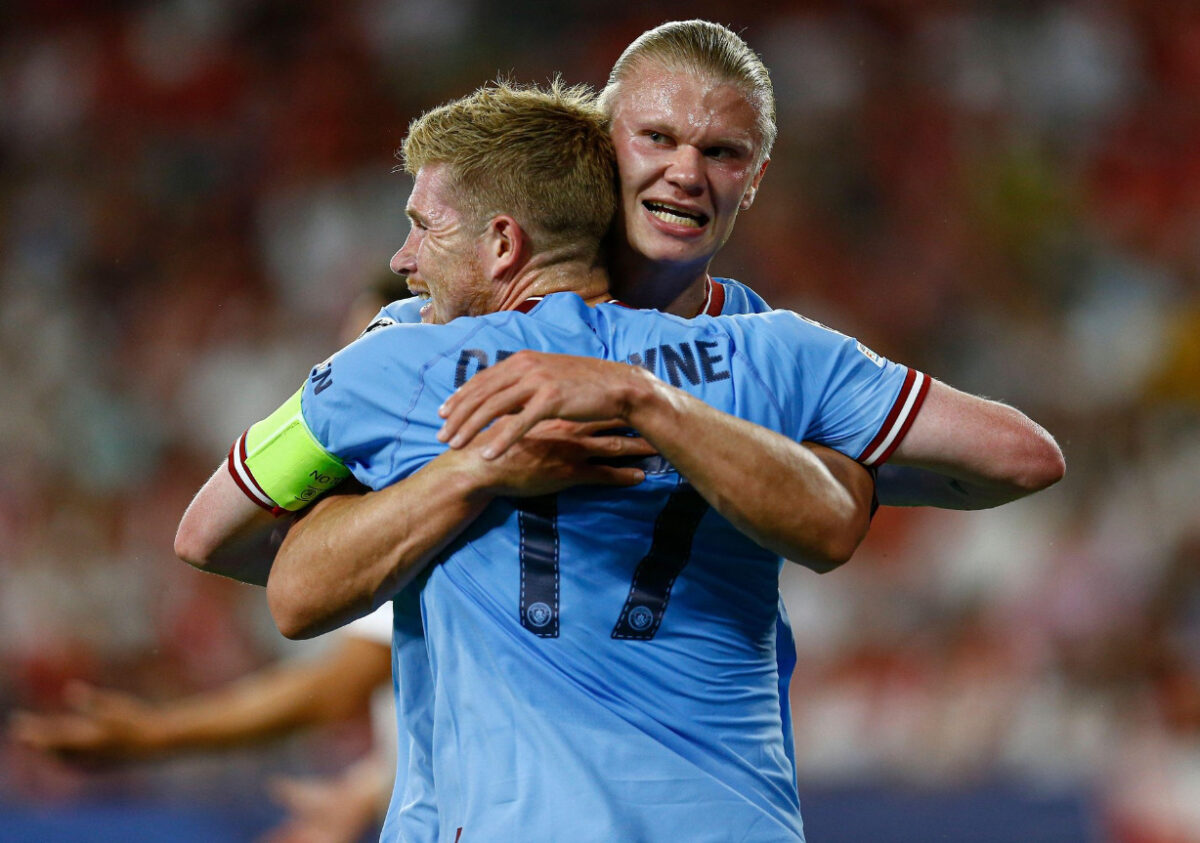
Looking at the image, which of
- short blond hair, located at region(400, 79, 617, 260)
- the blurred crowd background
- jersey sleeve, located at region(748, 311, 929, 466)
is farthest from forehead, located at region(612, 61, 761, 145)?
the blurred crowd background

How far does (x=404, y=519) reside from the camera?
77.4 inches

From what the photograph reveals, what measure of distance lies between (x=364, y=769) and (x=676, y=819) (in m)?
3.36

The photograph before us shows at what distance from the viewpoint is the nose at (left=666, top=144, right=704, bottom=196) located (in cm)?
260

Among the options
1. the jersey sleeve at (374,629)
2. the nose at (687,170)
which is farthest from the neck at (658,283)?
the jersey sleeve at (374,629)

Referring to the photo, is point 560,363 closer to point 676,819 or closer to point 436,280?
point 436,280

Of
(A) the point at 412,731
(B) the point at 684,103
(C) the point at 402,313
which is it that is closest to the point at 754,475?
(A) the point at 412,731

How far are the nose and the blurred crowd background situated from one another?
3.62 metres

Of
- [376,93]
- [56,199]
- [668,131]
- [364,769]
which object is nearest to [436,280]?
[668,131]

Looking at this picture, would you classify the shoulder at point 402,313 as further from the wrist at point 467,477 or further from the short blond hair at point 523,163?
the wrist at point 467,477

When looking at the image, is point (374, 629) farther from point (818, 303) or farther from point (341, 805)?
point (818, 303)

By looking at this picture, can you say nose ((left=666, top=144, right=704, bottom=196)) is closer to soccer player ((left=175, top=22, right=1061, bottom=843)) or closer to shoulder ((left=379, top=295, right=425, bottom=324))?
soccer player ((left=175, top=22, right=1061, bottom=843))

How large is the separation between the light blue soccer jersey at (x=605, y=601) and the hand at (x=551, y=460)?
53mm

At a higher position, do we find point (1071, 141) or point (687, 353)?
point (1071, 141)

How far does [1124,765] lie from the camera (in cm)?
605
